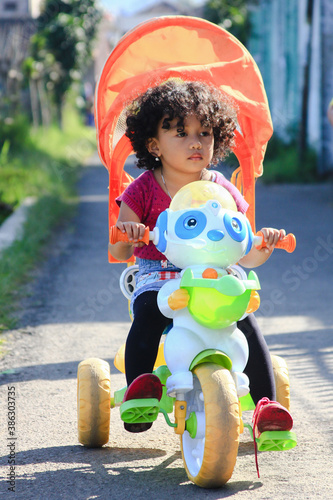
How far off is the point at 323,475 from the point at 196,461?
492mm

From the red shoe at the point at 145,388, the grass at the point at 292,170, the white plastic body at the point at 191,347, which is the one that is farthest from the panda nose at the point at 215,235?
the grass at the point at 292,170

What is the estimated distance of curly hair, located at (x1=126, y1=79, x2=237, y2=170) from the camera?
118 inches

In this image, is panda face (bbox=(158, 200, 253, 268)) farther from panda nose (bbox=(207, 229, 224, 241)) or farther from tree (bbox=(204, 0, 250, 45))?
tree (bbox=(204, 0, 250, 45))

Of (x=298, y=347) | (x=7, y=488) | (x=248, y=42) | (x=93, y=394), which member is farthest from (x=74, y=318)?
(x=248, y=42)

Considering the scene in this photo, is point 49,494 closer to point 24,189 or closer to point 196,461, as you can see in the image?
point 196,461

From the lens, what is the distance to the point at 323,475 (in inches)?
106

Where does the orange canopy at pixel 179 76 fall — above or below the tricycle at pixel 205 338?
above

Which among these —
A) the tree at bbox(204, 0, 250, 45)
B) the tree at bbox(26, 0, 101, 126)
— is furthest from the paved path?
the tree at bbox(204, 0, 250, 45)

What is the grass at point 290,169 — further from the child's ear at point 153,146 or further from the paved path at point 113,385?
the child's ear at point 153,146

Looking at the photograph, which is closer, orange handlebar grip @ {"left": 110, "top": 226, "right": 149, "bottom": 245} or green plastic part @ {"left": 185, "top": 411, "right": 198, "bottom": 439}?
green plastic part @ {"left": 185, "top": 411, "right": 198, "bottom": 439}

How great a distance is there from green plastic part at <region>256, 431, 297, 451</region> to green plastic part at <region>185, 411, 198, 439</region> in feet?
0.81

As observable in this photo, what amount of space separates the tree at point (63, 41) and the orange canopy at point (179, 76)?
1557cm

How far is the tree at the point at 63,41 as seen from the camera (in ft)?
62.2

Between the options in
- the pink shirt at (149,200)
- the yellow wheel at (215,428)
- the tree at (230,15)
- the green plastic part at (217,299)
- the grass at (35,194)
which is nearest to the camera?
the yellow wheel at (215,428)
